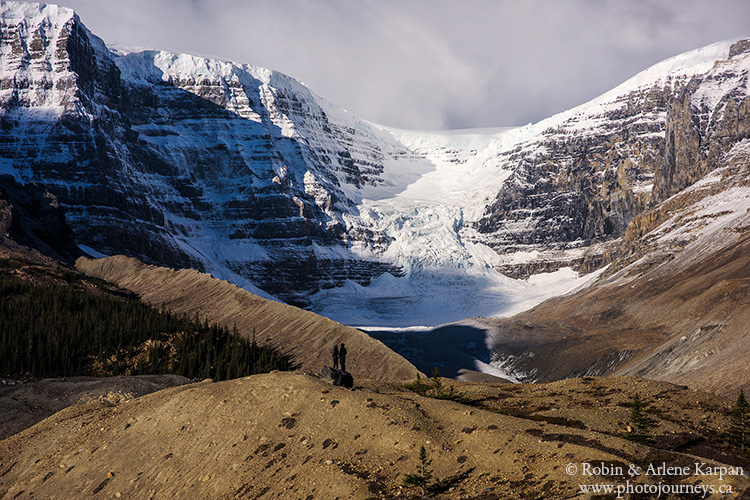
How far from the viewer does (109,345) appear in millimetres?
68438

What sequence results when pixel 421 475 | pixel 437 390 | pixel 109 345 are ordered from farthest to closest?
pixel 109 345 < pixel 437 390 < pixel 421 475

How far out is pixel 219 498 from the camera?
24094 millimetres

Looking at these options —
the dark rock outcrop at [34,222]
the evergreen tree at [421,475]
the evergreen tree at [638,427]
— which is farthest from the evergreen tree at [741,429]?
the dark rock outcrop at [34,222]

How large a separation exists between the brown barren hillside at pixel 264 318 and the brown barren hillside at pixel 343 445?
3579 cm

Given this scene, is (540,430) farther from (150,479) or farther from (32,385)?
(32,385)

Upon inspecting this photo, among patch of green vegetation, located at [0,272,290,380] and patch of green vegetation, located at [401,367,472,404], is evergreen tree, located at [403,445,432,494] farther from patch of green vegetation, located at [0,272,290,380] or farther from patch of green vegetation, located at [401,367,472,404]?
patch of green vegetation, located at [0,272,290,380]

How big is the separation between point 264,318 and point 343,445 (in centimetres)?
6903

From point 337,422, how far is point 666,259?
7395 inches

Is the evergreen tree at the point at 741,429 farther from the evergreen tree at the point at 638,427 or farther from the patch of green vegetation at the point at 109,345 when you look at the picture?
the patch of green vegetation at the point at 109,345

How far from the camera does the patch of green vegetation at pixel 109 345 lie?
63750 mm

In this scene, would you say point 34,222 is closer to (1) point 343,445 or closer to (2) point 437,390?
(2) point 437,390

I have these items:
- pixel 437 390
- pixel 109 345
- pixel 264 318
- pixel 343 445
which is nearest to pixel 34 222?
pixel 264 318

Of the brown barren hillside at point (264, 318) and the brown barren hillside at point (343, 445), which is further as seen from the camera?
the brown barren hillside at point (264, 318)

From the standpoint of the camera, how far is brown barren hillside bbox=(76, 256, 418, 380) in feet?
236
